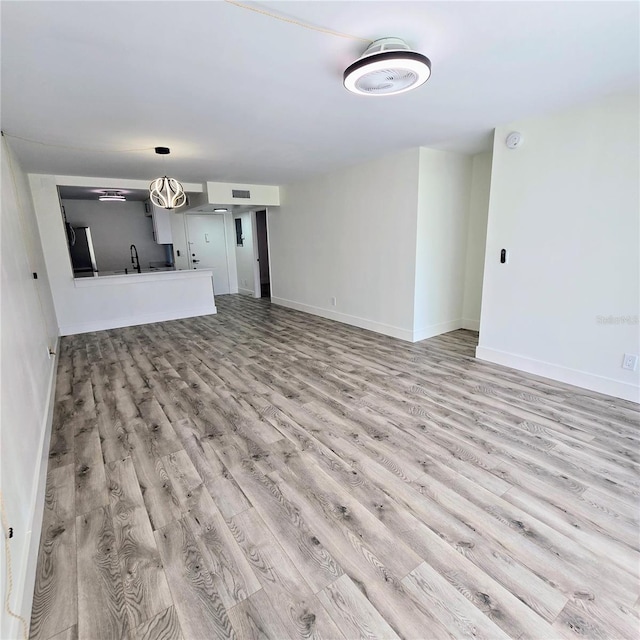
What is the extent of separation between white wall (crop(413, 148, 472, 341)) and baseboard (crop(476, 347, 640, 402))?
1019 mm

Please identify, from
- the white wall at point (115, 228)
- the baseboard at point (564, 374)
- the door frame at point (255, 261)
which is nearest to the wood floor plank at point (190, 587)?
the baseboard at point (564, 374)

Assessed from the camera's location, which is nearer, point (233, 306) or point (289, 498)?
point (289, 498)

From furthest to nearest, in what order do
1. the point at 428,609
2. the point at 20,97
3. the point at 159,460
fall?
the point at 20,97
the point at 159,460
the point at 428,609

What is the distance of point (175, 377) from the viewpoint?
11.5 ft

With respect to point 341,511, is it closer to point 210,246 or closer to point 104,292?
point 104,292

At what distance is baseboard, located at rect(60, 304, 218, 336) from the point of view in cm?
536

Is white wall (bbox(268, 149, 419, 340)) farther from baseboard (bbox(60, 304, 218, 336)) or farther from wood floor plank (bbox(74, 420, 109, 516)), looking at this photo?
wood floor plank (bbox(74, 420, 109, 516))

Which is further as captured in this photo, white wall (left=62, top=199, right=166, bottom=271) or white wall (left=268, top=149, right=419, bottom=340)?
white wall (left=62, top=199, right=166, bottom=271)

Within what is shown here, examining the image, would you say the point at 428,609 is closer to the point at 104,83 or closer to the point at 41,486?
the point at 41,486

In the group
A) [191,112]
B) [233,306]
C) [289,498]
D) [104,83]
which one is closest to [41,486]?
[289,498]

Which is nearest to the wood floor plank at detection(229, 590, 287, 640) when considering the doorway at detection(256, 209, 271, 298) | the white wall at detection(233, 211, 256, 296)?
the doorway at detection(256, 209, 271, 298)

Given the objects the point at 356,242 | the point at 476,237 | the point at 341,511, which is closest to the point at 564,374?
the point at 476,237

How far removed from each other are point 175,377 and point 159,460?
1.43 meters

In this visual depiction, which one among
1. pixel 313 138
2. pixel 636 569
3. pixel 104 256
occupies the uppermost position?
pixel 313 138
